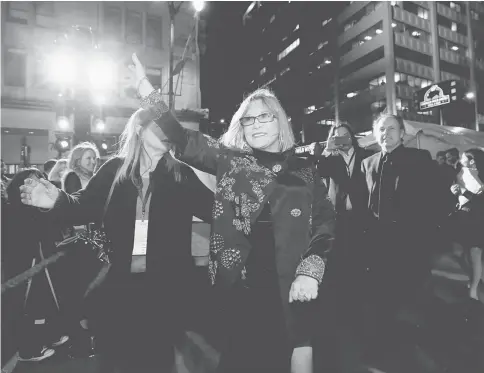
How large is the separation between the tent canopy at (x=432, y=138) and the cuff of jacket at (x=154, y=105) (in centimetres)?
702

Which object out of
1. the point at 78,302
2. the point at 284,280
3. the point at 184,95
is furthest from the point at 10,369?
the point at 184,95

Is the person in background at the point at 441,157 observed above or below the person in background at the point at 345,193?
above

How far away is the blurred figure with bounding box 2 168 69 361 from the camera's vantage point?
306 centimetres

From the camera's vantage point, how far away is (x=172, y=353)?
2.26m

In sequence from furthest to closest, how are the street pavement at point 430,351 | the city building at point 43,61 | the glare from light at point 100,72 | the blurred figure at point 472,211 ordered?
the city building at point 43,61, the glare from light at point 100,72, the blurred figure at point 472,211, the street pavement at point 430,351

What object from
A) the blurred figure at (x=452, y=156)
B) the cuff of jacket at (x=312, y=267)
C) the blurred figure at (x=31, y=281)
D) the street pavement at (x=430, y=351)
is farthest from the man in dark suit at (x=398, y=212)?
the blurred figure at (x=452, y=156)

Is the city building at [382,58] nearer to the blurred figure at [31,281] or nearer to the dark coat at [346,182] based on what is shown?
the dark coat at [346,182]

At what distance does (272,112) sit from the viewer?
2096 millimetres

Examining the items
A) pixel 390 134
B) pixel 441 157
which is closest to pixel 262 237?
pixel 390 134

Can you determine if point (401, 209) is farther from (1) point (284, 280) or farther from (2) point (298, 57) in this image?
(2) point (298, 57)

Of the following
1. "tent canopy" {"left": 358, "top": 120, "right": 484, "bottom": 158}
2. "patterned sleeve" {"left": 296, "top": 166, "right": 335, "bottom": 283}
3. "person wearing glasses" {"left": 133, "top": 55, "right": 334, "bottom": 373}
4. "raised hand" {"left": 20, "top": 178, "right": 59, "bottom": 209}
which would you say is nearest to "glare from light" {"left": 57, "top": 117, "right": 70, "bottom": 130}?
"tent canopy" {"left": 358, "top": 120, "right": 484, "bottom": 158}

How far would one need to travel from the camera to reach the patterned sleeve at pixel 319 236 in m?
1.76

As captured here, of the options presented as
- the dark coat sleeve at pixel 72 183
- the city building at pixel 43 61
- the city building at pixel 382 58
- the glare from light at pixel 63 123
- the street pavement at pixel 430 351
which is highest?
the city building at pixel 382 58

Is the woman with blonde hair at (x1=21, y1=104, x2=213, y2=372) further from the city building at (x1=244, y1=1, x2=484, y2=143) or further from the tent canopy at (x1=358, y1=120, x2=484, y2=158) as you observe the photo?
the city building at (x1=244, y1=1, x2=484, y2=143)
